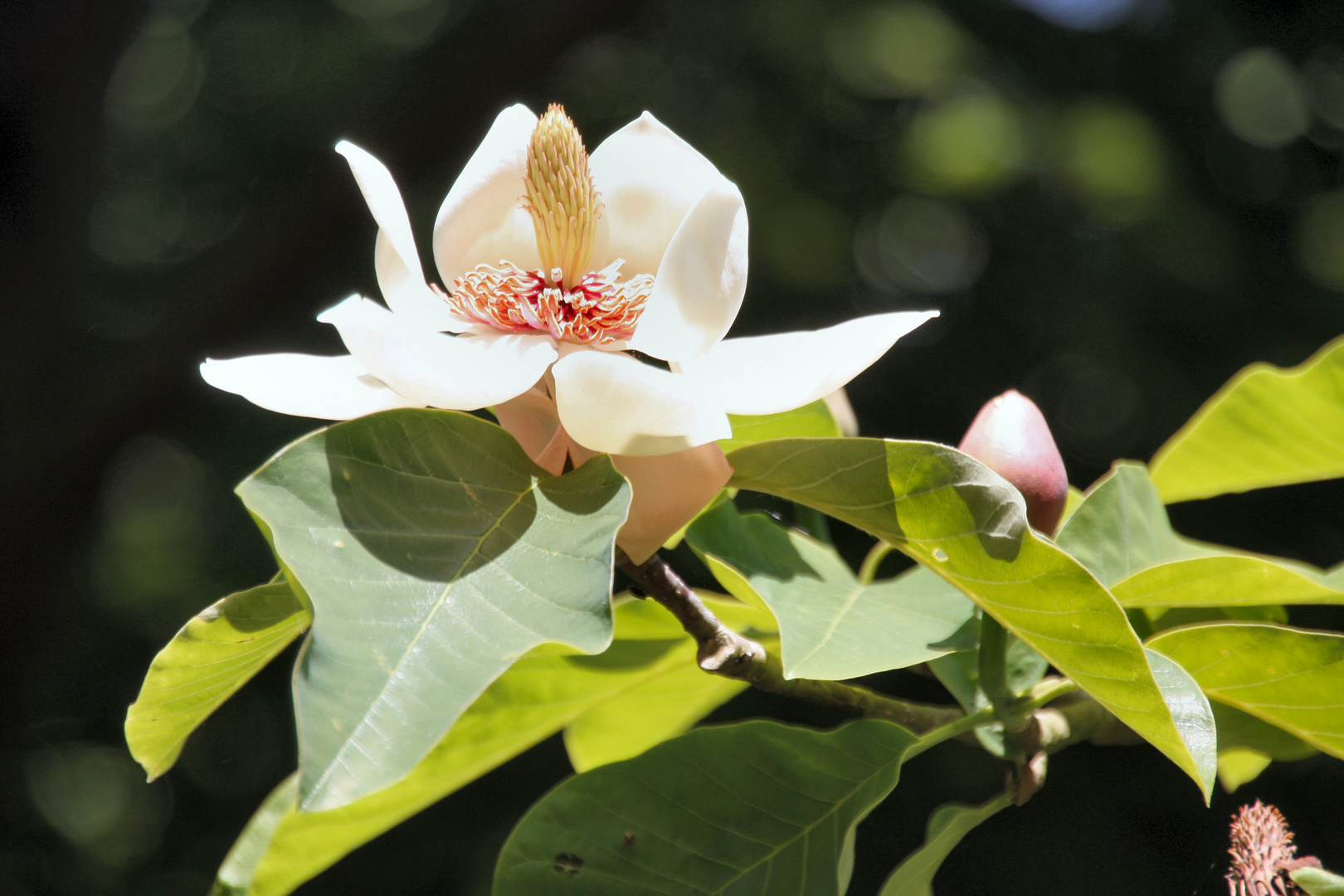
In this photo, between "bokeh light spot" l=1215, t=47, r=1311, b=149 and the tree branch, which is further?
"bokeh light spot" l=1215, t=47, r=1311, b=149

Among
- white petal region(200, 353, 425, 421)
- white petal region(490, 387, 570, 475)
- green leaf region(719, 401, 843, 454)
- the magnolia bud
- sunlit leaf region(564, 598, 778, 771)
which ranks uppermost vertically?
white petal region(200, 353, 425, 421)

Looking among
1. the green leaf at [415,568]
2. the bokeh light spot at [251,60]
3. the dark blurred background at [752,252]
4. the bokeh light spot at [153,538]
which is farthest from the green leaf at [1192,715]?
the bokeh light spot at [251,60]

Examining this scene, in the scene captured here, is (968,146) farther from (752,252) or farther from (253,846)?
(253,846)

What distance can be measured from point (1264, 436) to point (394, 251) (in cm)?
52

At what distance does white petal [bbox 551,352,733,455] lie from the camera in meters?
0.35

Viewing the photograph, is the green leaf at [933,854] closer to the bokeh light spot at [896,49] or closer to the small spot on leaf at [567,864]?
the small spot on leaf at [567,864]

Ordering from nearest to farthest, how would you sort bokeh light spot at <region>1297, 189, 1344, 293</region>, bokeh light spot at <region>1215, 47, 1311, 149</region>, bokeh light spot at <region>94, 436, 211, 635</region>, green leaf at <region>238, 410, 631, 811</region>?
green leaf at <region>238, 410, 631, 811</region> → bokeh light spot at <region>1297, 189, 1344, 293</region> → bokeh light spot at <region>1215, 47, 1311, 149</region> → bokeh light spot at <region>94, 436, 211, 635</region>

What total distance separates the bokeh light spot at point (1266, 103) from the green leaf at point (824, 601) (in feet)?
9.29

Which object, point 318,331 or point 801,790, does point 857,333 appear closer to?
point 801,790

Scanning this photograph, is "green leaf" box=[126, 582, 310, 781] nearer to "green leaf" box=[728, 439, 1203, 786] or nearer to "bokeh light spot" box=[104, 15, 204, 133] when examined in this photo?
"green leaf" box=[728, 439, 1203, 786]

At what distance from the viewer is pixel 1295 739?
54cm

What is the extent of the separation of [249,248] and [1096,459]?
6.66 ft

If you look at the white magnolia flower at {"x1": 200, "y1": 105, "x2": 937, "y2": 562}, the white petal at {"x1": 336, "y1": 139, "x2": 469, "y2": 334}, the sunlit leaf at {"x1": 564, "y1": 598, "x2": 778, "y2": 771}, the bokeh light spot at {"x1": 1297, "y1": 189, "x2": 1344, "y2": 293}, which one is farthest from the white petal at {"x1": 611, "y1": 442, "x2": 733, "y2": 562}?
the bokeh light spot at {"x1": 1297, "y1": 189, "x2": 1344, "y2": 293}

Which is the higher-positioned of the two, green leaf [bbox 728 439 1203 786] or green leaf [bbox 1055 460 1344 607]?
green leaf [bbox 728 439 1203 786]
